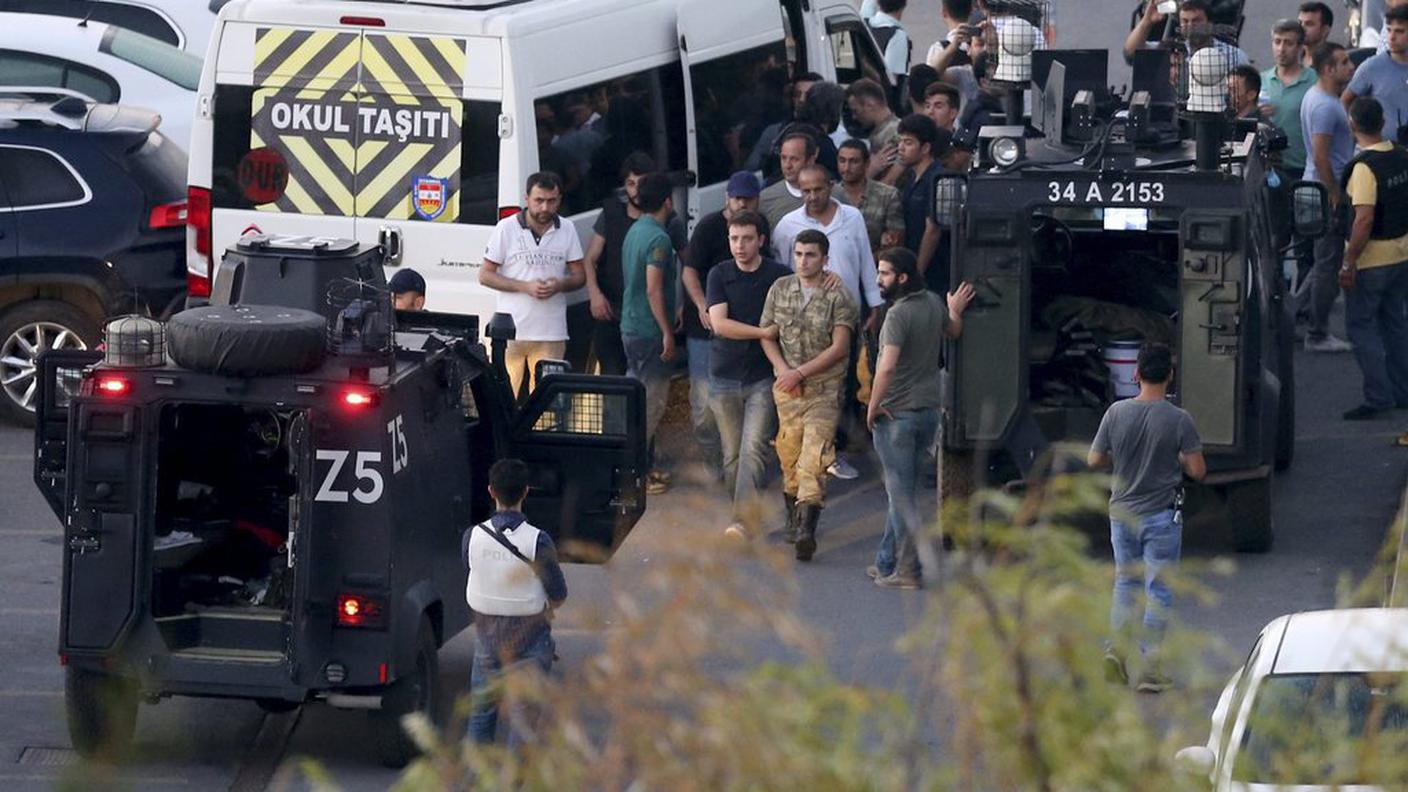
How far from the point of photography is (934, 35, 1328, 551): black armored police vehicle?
1104 centimetres

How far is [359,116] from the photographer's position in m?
12.6

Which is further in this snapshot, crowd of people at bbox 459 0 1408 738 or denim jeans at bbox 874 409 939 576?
Answer: denim jeans at bbox 874 409 939 576

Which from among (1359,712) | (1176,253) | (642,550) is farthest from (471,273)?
(1359,712)

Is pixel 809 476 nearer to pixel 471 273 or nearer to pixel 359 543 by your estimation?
pixel 471 273

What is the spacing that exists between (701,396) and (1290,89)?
623 cm

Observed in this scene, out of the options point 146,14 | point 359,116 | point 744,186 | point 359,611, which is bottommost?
point 359,611

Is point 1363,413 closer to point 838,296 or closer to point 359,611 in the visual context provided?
point 838,296

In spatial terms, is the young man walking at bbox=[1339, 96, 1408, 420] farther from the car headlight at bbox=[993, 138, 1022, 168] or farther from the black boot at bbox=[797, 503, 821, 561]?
the black boot at bbox=[797, 503, 821, 561]

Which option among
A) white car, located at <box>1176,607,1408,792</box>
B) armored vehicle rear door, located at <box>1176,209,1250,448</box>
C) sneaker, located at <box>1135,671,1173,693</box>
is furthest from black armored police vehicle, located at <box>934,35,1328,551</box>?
sneaker, located at <box>1135,671,1173,693</box>

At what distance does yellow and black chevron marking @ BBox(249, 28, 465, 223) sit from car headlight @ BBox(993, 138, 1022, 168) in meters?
2.92

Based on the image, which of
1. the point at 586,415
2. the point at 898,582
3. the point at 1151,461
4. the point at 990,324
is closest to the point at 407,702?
the point at 586,415

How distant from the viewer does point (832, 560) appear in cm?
1197

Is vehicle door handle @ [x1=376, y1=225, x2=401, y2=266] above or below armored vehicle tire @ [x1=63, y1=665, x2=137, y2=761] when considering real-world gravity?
above

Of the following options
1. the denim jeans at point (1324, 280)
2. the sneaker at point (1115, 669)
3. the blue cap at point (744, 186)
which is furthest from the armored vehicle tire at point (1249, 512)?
the sneaker at point (1115, 669)
